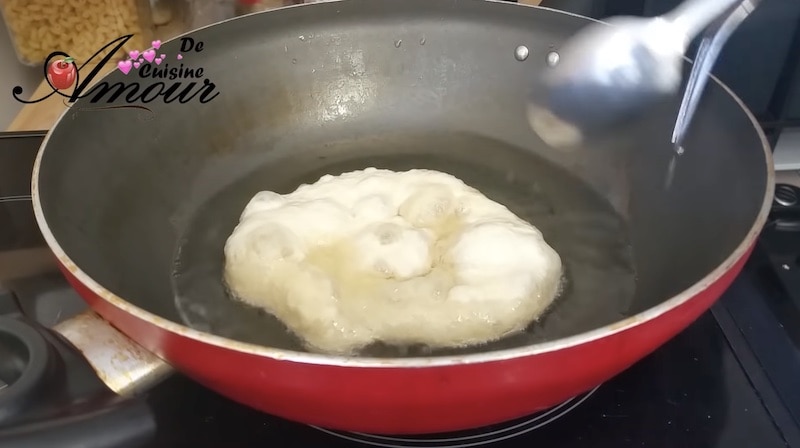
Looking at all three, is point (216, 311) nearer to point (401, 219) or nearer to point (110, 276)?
point (110, 276)

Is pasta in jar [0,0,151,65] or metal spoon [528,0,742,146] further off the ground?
pasta in jar [0,0,151,65]

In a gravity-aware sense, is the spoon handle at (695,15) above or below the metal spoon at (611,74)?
above

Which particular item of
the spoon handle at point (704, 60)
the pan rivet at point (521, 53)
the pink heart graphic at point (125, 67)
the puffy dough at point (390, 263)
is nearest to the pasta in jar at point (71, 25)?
the pink heart graphic at point (125, 67)

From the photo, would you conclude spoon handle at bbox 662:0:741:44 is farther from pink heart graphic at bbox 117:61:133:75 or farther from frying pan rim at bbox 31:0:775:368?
pink heart graphic at bbox 117:61:133:75

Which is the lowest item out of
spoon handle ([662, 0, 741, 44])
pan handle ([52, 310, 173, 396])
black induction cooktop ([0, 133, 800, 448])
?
black induction cooktop ([0, 133, 800, 448])

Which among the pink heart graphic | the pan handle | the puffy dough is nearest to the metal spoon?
the puffy dough

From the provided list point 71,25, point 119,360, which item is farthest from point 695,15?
point 71,25

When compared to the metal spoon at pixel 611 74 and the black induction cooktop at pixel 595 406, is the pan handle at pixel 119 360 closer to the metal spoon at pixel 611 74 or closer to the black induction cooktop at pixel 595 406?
the black induction cooktop at pixel 595 406
